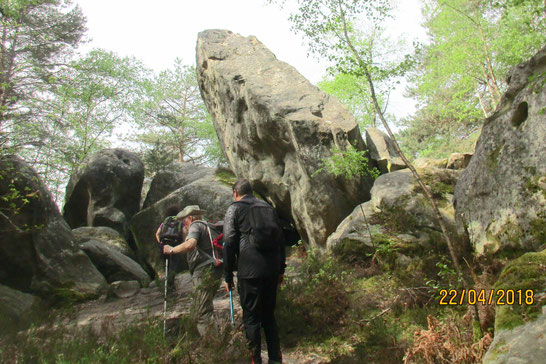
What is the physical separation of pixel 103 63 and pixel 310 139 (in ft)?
65.8

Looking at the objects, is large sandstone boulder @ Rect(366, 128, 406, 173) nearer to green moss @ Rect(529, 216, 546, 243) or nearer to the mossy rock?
green moss @ Rect(529, 216, 546, 243)

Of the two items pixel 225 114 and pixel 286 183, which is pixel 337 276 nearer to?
pixel 286 183

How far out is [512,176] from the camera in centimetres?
572

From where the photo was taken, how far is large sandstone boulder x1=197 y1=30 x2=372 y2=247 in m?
10.3

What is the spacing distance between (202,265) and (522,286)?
400 centimetres

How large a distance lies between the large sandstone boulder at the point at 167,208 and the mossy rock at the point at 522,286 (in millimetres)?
10715

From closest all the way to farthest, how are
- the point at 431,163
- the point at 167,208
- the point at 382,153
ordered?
the point at 431,163, the point at 382,153, the point at 167,208

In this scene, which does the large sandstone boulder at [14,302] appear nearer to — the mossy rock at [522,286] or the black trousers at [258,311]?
the black trousers at [258,311]

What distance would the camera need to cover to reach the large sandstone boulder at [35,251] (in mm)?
9078

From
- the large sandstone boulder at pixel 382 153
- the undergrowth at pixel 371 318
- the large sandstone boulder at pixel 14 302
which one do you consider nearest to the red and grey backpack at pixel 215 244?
the undergrowth at pixel 371 318

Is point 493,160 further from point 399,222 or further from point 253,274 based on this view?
point 253,274

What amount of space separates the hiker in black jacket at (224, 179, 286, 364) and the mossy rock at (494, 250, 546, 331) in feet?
7.49

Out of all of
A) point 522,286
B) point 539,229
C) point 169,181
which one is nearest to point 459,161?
point 539,229
